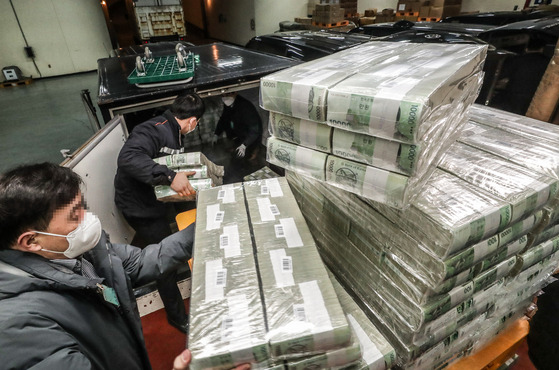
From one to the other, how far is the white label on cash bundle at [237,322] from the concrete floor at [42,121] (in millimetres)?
5739

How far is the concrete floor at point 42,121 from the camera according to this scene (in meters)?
5.75

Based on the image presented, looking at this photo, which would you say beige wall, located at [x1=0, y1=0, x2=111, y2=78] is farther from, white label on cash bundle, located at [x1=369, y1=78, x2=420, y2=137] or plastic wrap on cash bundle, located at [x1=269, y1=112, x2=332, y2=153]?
white label on cash bundle, located at [x1=369, y1=78, x2=420, y2=137]

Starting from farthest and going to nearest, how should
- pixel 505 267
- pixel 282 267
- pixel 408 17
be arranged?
pixel 408 17 < pixel 505 267 < pixel 282 267

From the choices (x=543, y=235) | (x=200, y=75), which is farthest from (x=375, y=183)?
(x=200, y=75)

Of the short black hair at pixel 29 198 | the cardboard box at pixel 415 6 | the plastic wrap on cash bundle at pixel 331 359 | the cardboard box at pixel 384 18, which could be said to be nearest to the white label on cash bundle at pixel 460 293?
the plastic wrap on cash bundle at pixel 331 359

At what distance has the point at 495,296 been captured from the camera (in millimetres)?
1765

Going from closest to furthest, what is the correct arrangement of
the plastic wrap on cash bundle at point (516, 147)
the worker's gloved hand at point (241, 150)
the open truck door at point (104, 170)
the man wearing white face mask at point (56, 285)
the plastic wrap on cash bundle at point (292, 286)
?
the man wearing white face mask at point (56, 285) → the plastic wrap on cash bundle at point (292, 286) → the plastic wrap on cash bundle at point (516, 147) → the open truck door at point (104, 170) → the worker's gloved hand at point (241, 150)

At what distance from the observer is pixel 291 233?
63.7 inches

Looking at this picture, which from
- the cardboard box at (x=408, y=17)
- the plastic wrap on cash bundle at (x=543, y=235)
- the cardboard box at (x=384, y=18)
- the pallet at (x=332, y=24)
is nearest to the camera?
the plastic wrap on cash bundle at (x=543, y=235)

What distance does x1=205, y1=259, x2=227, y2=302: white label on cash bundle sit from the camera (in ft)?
4.33

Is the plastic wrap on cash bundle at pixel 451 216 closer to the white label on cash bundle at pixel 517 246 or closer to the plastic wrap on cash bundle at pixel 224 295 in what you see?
the white label on cash bundle at pixel 517 246

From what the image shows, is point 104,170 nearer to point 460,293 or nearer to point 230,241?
point 230,241

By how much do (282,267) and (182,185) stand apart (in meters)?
1.47

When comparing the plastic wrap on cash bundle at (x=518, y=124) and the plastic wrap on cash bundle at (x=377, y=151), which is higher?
the plastic wrap on cash bundle at (x=377, y=151)
